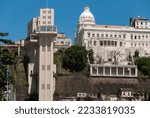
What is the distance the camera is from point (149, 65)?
206ft

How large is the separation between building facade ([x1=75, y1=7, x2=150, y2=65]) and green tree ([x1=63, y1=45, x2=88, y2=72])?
26.7 feet

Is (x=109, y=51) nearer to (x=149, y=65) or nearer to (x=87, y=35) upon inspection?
(x=87, y=35)

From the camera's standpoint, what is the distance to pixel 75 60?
6091cm


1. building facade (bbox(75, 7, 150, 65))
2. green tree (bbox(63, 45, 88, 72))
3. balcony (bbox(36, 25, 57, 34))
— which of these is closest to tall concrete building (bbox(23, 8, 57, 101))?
balcony (bbox(36, 25, 57, 34))

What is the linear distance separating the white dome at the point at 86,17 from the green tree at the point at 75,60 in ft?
85.5

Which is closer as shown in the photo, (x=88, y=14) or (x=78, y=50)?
(x=78, y=50)

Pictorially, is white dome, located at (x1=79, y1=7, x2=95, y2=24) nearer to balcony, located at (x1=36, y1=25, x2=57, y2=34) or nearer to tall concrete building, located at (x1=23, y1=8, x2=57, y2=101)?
tall concrete building, located at (x1=23, y1=8, x2=57, y2=101)

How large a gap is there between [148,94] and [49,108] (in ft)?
183

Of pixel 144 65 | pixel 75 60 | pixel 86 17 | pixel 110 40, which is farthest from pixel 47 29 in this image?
pixel 86 17

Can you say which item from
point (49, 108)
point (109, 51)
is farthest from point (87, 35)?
point (49, 108)

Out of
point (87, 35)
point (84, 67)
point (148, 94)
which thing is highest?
point (87, 35)

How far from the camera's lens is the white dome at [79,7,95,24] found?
87469 mm

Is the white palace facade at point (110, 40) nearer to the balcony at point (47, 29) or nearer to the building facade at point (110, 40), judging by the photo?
the building facade at point (110, 40)

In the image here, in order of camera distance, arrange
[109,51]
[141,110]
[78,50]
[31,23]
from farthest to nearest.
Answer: [109,51]
[31,23]
[78,50]
[141,110]
